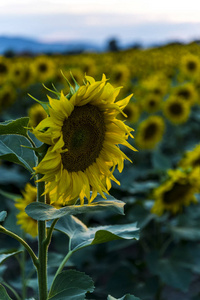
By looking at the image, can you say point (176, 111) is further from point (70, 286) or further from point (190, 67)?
point (70, 286)

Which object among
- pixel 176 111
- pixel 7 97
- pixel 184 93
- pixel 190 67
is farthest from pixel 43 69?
pixel 176 111

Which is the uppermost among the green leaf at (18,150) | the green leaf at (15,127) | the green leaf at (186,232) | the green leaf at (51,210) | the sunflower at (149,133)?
the green leaf at (15,127)

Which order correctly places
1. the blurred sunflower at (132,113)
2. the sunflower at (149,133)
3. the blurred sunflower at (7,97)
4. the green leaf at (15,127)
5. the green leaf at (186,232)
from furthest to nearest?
the blurred sunflower at (7,97) < the blurred sunflower at (132,113) < the sunflower at (149,133) < the green leaf at (186,232) < the green leaf at (15,127)

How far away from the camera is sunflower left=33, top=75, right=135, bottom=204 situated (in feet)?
2.98

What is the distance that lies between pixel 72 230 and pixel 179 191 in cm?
117

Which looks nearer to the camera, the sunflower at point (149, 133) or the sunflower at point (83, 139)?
the sunflower at point (83, 139)

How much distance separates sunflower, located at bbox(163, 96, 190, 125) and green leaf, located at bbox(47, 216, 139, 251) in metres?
2.96

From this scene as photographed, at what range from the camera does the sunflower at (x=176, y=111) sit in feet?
13.2

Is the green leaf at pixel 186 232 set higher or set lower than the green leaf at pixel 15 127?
lower

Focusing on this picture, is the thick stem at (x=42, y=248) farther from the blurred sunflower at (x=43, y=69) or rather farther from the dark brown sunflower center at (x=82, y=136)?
the blurred sunflower at (x=43, y=69)

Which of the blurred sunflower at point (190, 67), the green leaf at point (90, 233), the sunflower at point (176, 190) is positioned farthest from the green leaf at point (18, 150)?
the blurred sunflower at point (190, 67)

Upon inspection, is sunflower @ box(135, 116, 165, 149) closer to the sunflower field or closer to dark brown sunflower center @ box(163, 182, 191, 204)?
the sunflower field

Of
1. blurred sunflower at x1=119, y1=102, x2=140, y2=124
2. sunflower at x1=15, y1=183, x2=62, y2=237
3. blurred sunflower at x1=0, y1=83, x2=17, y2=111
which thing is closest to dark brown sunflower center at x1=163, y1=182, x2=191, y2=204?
sunflower at x1=15, y1=183, x2=62, y2=237

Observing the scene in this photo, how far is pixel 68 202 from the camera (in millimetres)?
1022
